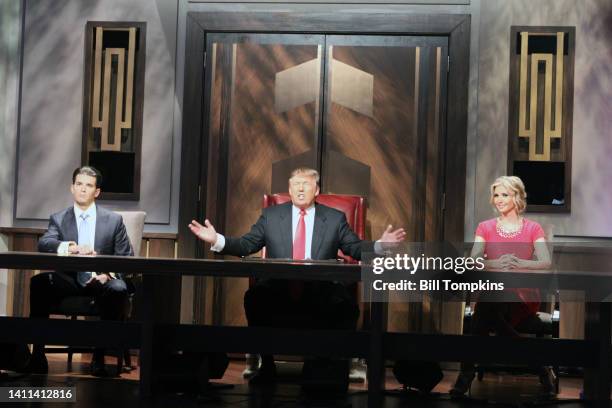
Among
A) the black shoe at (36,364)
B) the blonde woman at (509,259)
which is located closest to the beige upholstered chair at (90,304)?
the black shoe at (36,364)

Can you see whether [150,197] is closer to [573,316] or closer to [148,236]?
[148,236]

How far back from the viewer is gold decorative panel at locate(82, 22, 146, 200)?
5.43 meters

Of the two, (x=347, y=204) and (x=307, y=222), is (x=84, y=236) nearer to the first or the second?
(x=307, y=222)

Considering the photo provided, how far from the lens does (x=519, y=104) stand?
17.1 feet

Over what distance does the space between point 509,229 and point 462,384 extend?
96 cm

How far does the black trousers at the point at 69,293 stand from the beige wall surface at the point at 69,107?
112 cm

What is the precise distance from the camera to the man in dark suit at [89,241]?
4.21 m

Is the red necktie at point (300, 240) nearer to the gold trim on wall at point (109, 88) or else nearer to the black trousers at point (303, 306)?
the black trousers at point (303, 306)

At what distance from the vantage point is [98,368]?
4.07 meters

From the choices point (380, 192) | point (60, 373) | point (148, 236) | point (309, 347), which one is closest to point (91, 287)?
point (60, 373)

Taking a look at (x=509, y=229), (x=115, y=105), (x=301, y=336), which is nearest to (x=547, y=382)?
(x=509, y=229)

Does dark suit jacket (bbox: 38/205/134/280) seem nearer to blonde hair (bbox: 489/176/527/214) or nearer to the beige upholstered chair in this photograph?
the beige upholstered chair

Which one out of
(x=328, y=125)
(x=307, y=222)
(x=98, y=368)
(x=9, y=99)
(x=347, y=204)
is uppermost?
(x=9, y=99)

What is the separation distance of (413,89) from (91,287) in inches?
88.8
